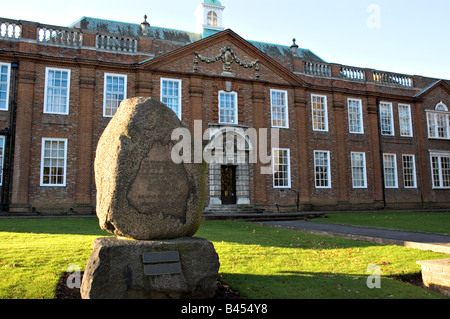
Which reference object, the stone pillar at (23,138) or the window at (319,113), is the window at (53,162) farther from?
the window at (319,113)

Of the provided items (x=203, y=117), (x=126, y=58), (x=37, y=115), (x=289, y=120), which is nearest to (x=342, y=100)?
(x=289, y=120)

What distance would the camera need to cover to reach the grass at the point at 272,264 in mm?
5203

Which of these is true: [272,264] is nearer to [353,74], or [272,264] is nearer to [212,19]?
[353,74]

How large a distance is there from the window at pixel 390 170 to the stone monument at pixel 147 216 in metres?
22.5

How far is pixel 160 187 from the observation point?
519cm

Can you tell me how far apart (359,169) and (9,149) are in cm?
2046

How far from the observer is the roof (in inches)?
915

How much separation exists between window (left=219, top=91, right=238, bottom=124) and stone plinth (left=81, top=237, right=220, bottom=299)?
16.4m

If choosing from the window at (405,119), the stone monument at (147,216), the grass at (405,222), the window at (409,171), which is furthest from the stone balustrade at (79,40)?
the stone monument at (147,216)

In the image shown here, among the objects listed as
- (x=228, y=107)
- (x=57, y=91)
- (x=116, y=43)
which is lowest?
(x=228, y=107)

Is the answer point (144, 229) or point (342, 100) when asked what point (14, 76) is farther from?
point (342, 100)

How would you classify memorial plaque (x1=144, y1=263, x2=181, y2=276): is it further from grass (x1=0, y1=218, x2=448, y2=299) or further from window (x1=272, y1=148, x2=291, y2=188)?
window (x1=272, y1=148, x2=291, y2=188)

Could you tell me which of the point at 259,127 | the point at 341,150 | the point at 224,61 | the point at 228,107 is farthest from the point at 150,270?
the point at 341,150

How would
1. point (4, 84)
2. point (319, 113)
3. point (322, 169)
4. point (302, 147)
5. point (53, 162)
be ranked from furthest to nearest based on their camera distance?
point (319, 113) < point (322, 169) < point (302, 147) < point (53, 162) < point (4, 84)
